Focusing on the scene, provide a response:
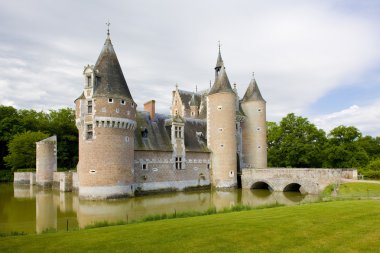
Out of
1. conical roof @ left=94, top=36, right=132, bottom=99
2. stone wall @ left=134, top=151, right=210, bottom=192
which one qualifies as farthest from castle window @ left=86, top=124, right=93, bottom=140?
stone wall @ left=134, top=151, right=210, bottom=192

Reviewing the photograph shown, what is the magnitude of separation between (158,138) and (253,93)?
1297 centimetres

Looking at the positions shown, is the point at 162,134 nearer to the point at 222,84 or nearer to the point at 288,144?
the point at 222,84

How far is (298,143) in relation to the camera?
39094 mm

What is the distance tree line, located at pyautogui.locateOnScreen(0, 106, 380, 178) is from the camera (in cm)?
3753

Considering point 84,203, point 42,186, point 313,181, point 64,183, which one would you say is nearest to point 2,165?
point 42,186

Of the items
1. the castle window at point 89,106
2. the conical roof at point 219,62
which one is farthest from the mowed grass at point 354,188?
the conical roof at point 219,62

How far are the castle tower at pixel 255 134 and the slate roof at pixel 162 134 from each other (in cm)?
509

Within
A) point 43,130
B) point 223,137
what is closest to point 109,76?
point 223,137

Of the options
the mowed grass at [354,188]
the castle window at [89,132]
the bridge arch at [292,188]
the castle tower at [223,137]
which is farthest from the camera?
the castle tower at [223,137]

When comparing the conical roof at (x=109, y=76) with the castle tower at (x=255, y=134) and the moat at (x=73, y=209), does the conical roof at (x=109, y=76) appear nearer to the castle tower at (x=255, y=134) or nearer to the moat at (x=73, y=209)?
the moat at (x=73, y=209)

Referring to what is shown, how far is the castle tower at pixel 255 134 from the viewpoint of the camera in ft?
116

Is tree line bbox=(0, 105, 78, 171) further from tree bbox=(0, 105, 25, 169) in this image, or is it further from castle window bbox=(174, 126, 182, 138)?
castle window bbox=(174, 126, 182, 138)

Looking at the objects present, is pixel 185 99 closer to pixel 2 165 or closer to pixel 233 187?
pixel 233 187

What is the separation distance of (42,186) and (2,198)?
734 cm
